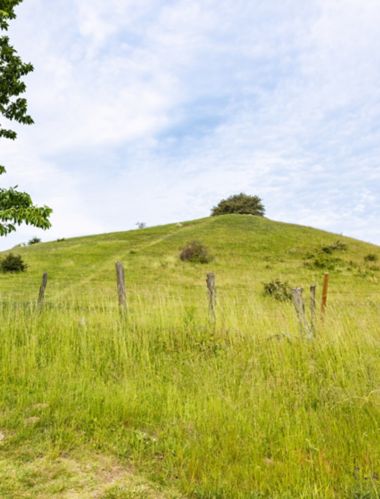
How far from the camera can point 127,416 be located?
Result: 4.38 metres

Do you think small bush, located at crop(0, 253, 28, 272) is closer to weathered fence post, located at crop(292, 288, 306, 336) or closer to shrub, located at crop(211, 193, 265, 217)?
weathered fence post, located at crop(292, 288, 306, 336)

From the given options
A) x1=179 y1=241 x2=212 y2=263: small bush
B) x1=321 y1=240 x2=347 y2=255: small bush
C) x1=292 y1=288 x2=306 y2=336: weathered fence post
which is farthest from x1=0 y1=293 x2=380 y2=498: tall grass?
x1=321 y1=240 x2=347 y2=255: small bush

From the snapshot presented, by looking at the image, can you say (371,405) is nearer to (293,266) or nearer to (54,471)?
(54,471)

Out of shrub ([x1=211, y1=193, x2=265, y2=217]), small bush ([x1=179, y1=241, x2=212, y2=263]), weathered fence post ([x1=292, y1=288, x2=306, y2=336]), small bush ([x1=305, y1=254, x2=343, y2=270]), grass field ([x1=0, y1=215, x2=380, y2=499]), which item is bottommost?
grass field ([x1=0, y1=215, x2=380, y2=499])

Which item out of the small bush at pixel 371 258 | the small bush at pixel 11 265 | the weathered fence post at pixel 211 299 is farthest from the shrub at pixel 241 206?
the weathered fence post at pixel 211 299

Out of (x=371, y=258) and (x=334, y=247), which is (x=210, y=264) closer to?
(x=334, y=247)

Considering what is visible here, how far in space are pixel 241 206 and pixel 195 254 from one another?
114 ft

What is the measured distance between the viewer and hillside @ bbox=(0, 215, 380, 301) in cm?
2596

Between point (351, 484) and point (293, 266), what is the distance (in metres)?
33.2

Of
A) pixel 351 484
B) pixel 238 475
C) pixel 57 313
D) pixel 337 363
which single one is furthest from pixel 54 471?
pixel 57 313

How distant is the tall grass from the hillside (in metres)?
11.1

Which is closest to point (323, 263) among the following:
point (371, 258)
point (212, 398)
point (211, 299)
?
point (371, 258)

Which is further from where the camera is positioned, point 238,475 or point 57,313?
point 57,313

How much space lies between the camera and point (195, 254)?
3797 cm
